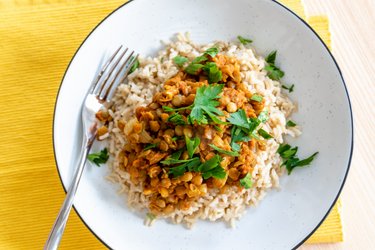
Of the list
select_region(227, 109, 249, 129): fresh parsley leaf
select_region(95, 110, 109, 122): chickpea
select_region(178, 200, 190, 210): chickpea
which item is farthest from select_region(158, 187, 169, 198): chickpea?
select_region(95, 110, 109, 122): chickpea

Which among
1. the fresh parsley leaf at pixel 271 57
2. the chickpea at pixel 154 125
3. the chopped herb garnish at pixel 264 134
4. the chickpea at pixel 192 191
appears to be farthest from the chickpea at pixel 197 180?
the fresh parsley leaf at pixel 271 57

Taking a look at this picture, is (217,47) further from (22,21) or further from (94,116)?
(22,21)

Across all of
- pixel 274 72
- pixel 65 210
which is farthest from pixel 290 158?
pixel 65 210

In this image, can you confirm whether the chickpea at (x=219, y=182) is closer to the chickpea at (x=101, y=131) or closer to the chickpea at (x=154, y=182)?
the chickpea at (x=154, y=182)

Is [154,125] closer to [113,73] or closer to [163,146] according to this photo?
[163,146]

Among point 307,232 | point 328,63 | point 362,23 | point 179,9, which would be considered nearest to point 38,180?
point 179,9

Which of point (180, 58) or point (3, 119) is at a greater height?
point (180, 58)

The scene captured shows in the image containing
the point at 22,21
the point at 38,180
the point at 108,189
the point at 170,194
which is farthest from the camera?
the point at 22,21
